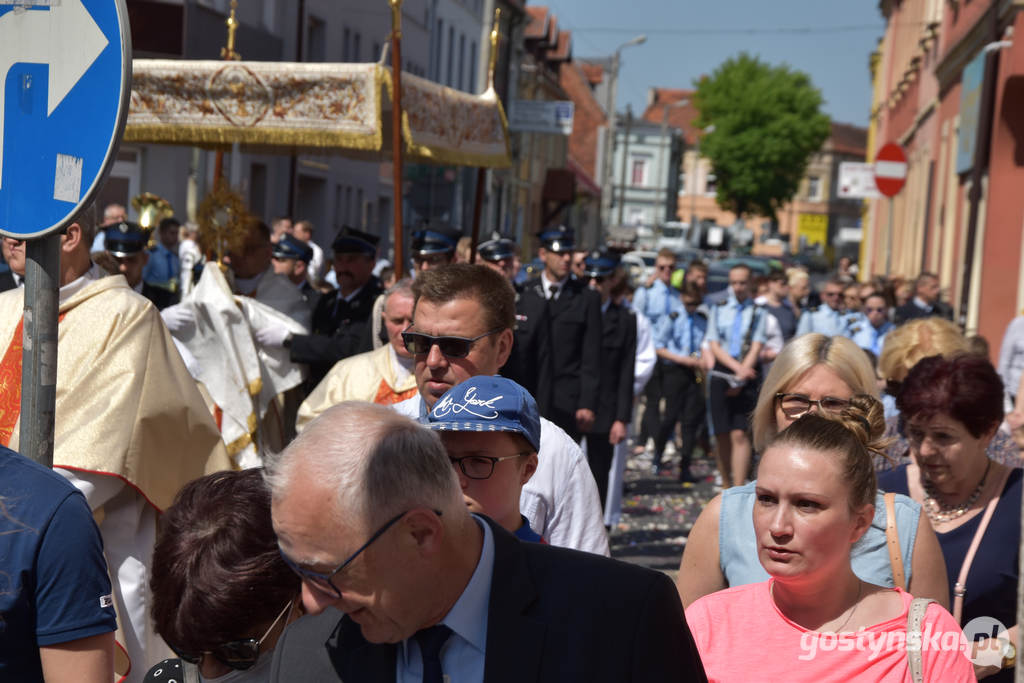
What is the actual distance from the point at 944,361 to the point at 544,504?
146 centimetres

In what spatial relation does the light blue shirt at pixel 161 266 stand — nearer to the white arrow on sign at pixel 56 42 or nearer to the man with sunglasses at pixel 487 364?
the man with sunglasses at pixel 487 364

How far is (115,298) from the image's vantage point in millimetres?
4793

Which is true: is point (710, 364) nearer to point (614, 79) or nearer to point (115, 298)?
point (115, 298)

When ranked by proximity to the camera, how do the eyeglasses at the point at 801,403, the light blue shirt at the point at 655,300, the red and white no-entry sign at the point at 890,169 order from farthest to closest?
the red and white no-entry sign at the point at 890,169
the light blue shirt at the point at 655,300
the eyeglasses at the point at 801,403

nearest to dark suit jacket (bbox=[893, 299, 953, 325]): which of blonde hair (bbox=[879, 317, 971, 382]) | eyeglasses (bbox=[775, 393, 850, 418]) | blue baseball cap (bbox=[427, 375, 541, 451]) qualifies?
blonde hair (bbox=[879, 317, 971, 382])

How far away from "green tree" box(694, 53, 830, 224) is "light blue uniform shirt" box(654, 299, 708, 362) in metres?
69.3

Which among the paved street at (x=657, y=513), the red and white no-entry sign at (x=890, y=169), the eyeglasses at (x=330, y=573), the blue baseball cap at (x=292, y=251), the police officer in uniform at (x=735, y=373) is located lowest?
the paved street at (x=657, y=513)

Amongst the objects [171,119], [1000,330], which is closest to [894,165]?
[1000,330]

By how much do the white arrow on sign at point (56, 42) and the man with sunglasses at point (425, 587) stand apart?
4.57ft

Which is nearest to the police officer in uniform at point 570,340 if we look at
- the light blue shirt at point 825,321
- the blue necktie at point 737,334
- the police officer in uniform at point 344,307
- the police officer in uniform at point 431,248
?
the police officer in uniform at point 431,248

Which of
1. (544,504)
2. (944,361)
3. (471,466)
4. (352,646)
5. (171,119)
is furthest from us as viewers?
(171,119)

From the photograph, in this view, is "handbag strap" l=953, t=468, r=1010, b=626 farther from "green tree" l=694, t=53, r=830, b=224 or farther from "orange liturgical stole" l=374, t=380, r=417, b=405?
"green tree" l=694, t=53, r=830, b=224

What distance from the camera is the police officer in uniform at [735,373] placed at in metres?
11.8

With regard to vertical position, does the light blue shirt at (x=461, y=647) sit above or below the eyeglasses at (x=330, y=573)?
below
